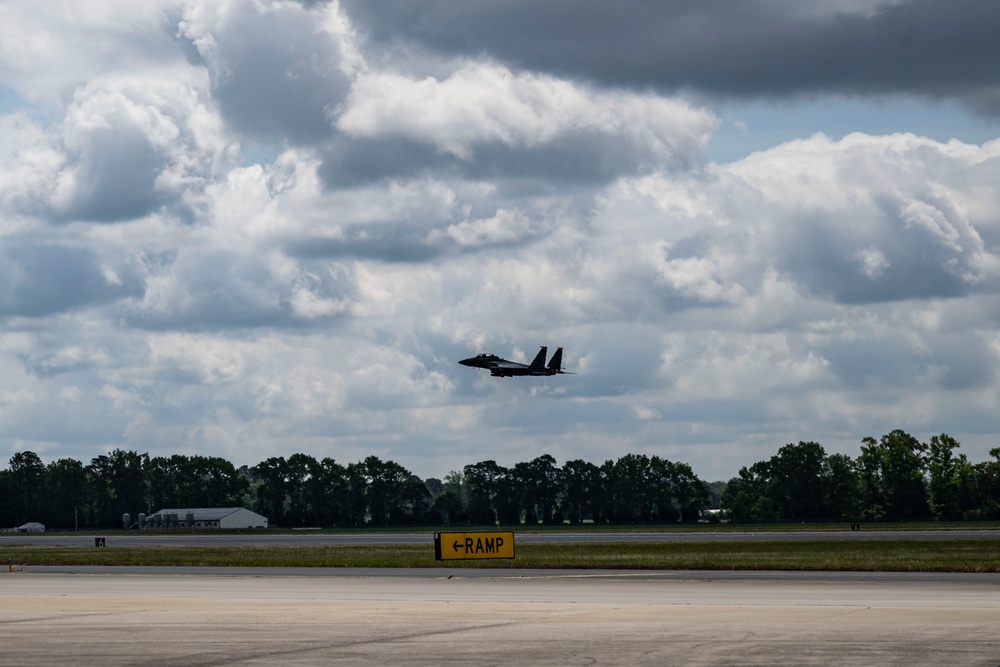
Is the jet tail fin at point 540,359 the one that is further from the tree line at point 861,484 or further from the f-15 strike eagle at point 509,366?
the tree line at point 861,484

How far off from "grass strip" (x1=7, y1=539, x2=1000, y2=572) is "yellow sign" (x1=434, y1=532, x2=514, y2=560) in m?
0.74

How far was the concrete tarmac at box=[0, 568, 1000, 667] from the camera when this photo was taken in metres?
22.8

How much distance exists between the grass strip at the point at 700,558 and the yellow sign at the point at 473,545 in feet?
2.44

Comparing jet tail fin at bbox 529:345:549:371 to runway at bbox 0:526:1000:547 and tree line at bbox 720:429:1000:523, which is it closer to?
runway at bbox 0:526:1000:547

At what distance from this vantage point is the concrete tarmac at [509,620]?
22.8m

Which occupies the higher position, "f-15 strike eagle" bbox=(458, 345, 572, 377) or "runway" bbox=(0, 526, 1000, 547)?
"f-15 strike eagle" bbox=(458, 345, 572, 377)

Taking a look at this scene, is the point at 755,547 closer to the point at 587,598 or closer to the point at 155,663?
the point at 587,598

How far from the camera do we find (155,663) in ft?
72.3

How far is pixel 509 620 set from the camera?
1174 inches

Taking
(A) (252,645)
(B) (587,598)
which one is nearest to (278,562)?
(B) (587,598)

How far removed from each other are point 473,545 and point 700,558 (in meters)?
11.7

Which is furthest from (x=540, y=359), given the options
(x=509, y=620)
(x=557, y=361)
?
(x=509, y=620)

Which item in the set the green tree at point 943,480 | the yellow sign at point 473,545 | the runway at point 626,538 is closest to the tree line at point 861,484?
the green tree at point 943,480

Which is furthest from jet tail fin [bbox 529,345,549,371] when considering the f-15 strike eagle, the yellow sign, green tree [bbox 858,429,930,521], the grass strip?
green tree [bbox 858,429,930,521]
